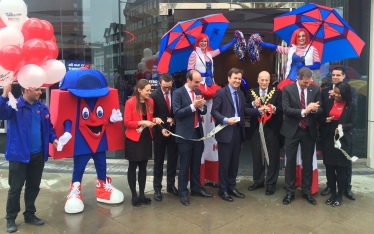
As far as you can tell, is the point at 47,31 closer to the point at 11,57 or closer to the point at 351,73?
the point at 11,57

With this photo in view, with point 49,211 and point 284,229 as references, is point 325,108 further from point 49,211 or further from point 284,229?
point 49,211

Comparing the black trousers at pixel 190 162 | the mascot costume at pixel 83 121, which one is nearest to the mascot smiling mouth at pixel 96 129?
the mascot costume at pixel 83 121

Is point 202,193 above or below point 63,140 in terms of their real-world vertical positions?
below

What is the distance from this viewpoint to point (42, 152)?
13.0 ft

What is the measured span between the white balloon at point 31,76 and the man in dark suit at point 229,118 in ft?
7.31

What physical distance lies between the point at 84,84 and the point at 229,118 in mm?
1922

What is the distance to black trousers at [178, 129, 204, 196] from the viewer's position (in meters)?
4.58

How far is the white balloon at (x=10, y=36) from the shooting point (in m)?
3.29

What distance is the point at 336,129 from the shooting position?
4367 mm

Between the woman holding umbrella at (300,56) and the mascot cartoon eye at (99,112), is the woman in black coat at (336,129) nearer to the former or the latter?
the woman holding umbrella at (300,56)

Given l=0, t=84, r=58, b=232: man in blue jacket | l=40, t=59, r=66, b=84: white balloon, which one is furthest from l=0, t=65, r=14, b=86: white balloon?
l=40, t=59, r=66, b=84: white balloon

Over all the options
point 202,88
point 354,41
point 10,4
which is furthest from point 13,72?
point 354,41

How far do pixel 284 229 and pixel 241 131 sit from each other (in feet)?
4.87

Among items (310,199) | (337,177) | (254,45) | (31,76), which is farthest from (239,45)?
(31,76)
